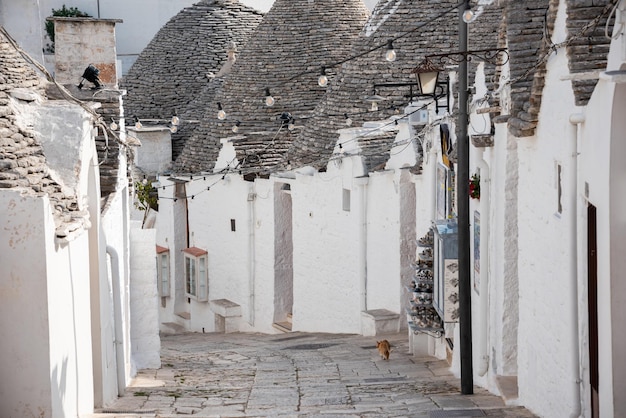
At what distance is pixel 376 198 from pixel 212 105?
10956 mm

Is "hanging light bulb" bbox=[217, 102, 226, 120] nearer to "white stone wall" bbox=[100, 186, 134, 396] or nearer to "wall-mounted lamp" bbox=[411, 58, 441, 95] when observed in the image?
"white stone wall" bbox=[100, 186, 134, 396]

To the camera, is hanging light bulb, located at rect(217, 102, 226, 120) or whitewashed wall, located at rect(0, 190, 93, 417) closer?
whitewashed wall, located at rect(0, 190, 93, 417)

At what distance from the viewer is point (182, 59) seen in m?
34.9

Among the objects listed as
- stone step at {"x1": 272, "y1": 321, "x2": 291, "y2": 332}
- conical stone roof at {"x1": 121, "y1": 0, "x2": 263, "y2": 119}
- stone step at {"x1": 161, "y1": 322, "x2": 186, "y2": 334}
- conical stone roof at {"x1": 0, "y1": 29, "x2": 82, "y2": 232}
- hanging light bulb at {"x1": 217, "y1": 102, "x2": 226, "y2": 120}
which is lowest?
stone step at {"x1": 161, "y1": 322, "x2": 186, "y2": 334}

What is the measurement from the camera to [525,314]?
12.0 m

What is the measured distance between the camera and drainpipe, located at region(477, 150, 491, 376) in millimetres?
13773

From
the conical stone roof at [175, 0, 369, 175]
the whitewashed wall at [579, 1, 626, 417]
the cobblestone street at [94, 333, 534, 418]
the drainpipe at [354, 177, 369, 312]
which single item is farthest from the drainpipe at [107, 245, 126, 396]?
the conical stone roof at [175, 0, 369, 175]

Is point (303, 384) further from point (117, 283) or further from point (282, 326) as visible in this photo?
point (282, 326)

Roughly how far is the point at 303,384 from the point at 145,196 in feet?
52.9

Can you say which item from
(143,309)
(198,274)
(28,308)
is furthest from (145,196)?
(28,308)

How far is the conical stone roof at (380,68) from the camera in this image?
24.9 metres

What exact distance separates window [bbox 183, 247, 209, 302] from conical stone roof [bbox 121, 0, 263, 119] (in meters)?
6.45

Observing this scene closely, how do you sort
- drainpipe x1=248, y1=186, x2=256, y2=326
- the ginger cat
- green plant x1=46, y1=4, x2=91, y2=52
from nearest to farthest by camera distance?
the ginger cat < drainpipe x1=248, y1=186, x2=256, y2=326 < green plant x1=46, y1=4, x2=91, y2=52

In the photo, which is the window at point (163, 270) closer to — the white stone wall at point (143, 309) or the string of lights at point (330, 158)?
the string of lights at point (330, 158)
